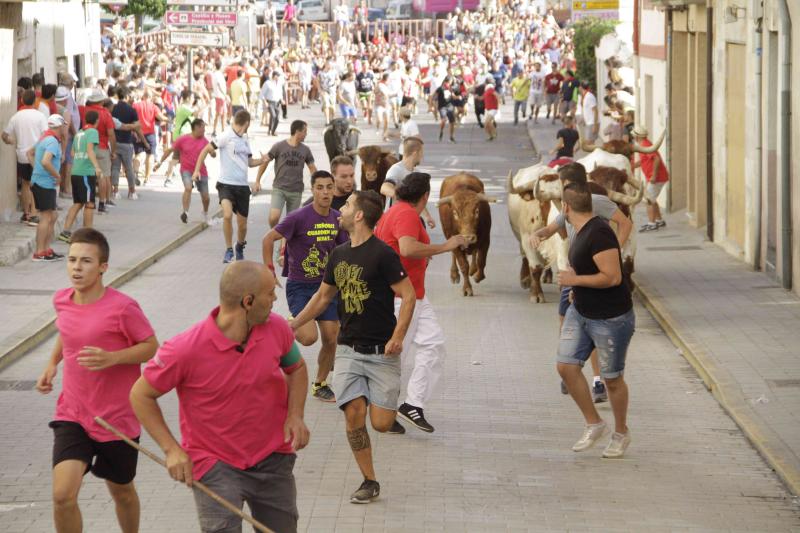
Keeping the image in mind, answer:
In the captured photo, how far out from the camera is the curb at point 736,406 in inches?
382

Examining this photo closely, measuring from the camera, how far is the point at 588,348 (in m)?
10.1

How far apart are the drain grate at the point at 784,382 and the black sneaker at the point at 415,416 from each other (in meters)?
3.16

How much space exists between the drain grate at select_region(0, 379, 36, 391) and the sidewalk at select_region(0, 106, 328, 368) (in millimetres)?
571

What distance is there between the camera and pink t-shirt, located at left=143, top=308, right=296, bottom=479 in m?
6.36

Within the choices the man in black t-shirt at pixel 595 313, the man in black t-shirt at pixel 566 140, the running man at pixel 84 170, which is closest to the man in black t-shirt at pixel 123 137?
the running man at pixel 84 170

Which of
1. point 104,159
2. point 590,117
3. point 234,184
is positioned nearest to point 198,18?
point 590,117

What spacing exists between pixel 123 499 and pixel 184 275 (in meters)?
11.6

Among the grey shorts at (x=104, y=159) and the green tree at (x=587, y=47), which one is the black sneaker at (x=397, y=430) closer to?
the grey shorts at (x=104, y=159)

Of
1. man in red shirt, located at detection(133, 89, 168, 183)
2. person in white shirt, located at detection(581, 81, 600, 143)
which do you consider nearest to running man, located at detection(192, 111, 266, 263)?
man in red shirt, located at detection(133, 89, 168, 183)

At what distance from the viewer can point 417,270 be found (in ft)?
34.7

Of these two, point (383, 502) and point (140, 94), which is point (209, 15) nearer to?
point (140, 94)

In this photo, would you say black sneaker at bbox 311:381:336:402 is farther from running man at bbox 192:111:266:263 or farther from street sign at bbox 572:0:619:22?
street sign at bbox 572:0:619:22

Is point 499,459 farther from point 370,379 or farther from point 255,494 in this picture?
point 255,494

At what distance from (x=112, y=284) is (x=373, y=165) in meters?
3.28
